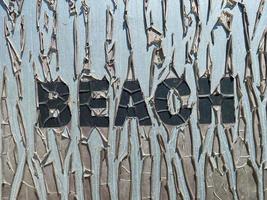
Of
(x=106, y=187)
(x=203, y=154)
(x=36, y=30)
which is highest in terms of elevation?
(x=36, y=30)

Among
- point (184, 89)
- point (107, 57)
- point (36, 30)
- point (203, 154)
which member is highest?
point (36, 30)

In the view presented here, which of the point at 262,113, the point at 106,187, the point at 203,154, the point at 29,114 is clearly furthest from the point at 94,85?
the point at 262,113

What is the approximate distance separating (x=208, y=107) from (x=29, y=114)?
1.25m

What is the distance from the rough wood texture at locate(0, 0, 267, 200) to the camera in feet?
9.08

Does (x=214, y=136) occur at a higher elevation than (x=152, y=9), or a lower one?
lower

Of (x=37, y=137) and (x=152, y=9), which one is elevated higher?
(x=152, y=9)

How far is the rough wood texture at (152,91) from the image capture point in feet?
9.08

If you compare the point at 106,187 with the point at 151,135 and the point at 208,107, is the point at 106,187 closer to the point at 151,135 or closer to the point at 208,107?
the point at 151,135

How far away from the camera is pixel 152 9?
2.79 m

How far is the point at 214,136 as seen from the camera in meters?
2.79

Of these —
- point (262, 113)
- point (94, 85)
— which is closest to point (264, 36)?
point (262, 113)

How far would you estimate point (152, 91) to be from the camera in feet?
9.17

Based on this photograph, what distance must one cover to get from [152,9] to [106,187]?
1.26m

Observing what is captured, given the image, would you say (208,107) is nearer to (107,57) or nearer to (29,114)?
(107,57)
